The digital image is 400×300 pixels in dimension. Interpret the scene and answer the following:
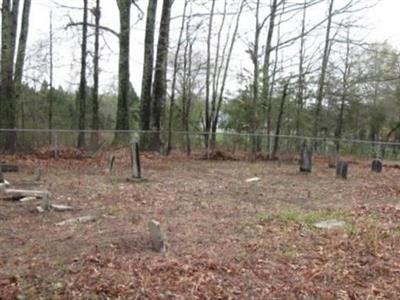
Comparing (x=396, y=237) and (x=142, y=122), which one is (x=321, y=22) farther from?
(x=396, y=237)

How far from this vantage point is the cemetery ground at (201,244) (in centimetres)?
485

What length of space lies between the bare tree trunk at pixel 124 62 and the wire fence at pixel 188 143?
2.02 m

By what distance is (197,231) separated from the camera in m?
6.79

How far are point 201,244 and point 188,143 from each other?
1363cm

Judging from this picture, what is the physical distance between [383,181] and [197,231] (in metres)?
8.63

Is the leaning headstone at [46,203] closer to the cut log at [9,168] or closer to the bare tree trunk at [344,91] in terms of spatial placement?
the cut log at [9,168]

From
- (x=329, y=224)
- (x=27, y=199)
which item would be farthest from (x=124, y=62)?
(x=329, y=224)

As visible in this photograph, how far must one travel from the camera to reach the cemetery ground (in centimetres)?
485

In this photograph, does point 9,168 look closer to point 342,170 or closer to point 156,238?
point 156,238

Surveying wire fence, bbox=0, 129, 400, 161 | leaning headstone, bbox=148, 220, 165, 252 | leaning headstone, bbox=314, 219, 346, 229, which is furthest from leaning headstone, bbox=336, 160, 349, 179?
leaning headstone, bbox=148, 220, 165, 252

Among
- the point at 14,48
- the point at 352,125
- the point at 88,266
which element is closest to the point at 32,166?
the point at 14,48

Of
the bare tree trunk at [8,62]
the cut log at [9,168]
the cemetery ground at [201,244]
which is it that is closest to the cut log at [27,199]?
the cemetery ground at [201,244]

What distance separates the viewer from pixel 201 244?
615 centimetres

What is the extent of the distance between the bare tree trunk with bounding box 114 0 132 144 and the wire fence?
6.64ft
